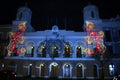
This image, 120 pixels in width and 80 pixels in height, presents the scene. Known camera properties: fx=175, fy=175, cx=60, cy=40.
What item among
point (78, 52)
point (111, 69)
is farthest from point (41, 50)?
point (111, 69)

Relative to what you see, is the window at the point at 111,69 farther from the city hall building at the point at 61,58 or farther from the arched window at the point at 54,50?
the arched window at the point at 54,50

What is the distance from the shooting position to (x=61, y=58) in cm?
3759

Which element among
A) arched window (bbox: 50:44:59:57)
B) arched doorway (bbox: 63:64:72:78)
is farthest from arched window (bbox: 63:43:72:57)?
arched doorway (bbox: 63:64:72:78)

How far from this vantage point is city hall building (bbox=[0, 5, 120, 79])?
37000 mm

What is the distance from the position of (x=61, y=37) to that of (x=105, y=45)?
10384 mm

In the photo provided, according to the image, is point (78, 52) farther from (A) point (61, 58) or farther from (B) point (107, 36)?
(B) point (107, 36)

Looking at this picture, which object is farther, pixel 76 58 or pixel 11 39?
pixel 11 39

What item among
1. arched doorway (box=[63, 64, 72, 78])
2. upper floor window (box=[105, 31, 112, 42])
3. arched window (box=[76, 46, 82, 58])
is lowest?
arched doorway (box=[63, 64, 72, 78])

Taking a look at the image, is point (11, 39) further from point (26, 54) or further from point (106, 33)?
point (106, 33)

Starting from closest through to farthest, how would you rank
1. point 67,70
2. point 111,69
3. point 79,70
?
point 79,70
point 67,70
point 111,69

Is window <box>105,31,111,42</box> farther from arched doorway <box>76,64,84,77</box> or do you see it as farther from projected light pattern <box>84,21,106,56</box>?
arched doorway <box>76,64,84,77</box>

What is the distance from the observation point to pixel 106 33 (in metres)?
42.1

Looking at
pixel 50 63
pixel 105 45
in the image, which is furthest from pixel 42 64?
pixel 105 45

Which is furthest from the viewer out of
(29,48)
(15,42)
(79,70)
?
(29,48)
